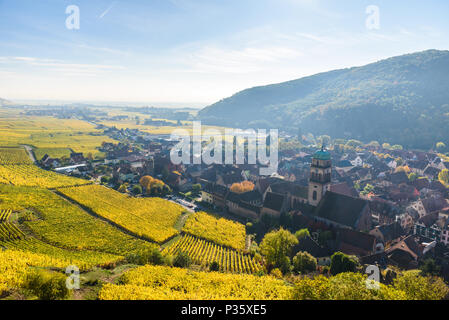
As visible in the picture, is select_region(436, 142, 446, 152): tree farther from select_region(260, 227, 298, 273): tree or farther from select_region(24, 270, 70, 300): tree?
select_region(24, 270, 70, 300): tree

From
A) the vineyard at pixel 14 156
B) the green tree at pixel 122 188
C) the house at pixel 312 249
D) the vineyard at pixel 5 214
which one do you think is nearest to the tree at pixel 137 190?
the green tree at pixel 122 188

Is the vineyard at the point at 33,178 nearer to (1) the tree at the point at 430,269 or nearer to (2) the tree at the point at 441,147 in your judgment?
(1) the tree at the point at 430,269

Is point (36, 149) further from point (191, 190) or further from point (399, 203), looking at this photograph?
point (399, 203)

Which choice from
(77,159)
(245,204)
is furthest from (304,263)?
(77,159)

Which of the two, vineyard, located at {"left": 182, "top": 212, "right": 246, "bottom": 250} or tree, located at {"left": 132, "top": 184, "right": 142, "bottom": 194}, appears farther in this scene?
tree, located at {"left": 132, "top": 184, "right": 142, "bottom": 194}

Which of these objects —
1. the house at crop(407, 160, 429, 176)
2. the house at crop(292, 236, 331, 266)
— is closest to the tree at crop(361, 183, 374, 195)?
the house at crop(407, 160, 429, 176)

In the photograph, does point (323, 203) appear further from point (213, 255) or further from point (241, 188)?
point (241, 188)
